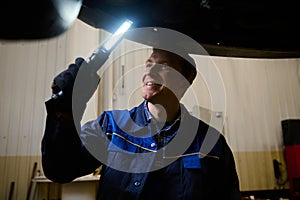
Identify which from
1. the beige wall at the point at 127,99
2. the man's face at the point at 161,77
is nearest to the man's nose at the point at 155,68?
the man's face at the point at 161,77

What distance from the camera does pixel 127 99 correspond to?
2057 mm

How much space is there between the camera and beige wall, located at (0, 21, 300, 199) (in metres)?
1.84

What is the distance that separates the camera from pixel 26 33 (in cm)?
32

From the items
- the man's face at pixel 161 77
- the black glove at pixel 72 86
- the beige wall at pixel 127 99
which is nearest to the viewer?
the black glove at pixel 72 86

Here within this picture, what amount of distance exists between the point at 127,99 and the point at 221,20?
4.76 feet

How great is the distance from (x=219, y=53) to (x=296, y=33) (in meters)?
0.22

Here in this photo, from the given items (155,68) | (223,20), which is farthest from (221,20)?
(155,68)

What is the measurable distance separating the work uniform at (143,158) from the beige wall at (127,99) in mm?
992

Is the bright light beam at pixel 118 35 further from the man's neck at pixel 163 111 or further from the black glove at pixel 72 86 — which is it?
the man's neck at pixel 163 111

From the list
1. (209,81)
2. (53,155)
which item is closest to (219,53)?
(53,155)

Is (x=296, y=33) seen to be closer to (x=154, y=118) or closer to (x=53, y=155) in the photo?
(x=154, y=118)

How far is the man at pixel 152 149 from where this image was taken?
611mm

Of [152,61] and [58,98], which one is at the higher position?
[152,61]

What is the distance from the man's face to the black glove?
0.22 metres
